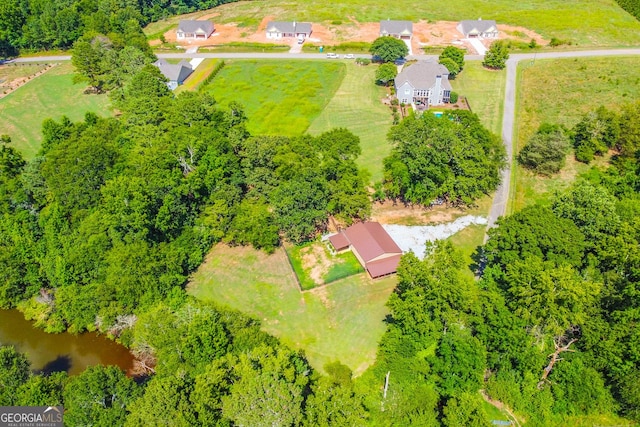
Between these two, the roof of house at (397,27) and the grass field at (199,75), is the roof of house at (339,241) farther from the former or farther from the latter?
the roof of house at (397,27)

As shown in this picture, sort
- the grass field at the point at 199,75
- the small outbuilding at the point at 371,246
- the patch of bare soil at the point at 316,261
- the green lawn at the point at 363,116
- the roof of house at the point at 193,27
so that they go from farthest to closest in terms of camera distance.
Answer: the roof of house at the point at 193,27 < the grass field at the point at 199,75 < the green lawn at the point at 363,116 < the patch of bare soil at the point at 316,261 < the small outbuilding at the point at 371,246

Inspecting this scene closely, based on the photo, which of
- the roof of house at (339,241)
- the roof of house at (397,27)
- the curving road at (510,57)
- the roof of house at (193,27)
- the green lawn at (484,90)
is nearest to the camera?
the roof of house at (339,241)

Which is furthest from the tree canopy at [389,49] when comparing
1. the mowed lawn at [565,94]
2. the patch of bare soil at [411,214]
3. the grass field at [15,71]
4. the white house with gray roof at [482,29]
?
the grass field at [15,71]

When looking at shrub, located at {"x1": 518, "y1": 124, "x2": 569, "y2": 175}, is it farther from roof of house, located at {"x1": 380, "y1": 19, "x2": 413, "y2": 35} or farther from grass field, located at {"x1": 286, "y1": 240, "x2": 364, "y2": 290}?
roof of house, located at {"x1": 380, "y1": 19, "x2": 413, "y2": 35}

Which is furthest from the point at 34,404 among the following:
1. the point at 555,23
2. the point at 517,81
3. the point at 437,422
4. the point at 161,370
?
the point at 555,23

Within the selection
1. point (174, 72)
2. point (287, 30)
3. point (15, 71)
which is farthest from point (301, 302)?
point (15, 71)

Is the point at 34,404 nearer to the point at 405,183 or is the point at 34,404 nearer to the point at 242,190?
the point at 242,190

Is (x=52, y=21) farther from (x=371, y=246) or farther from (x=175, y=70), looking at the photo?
(x=371, y=246)
